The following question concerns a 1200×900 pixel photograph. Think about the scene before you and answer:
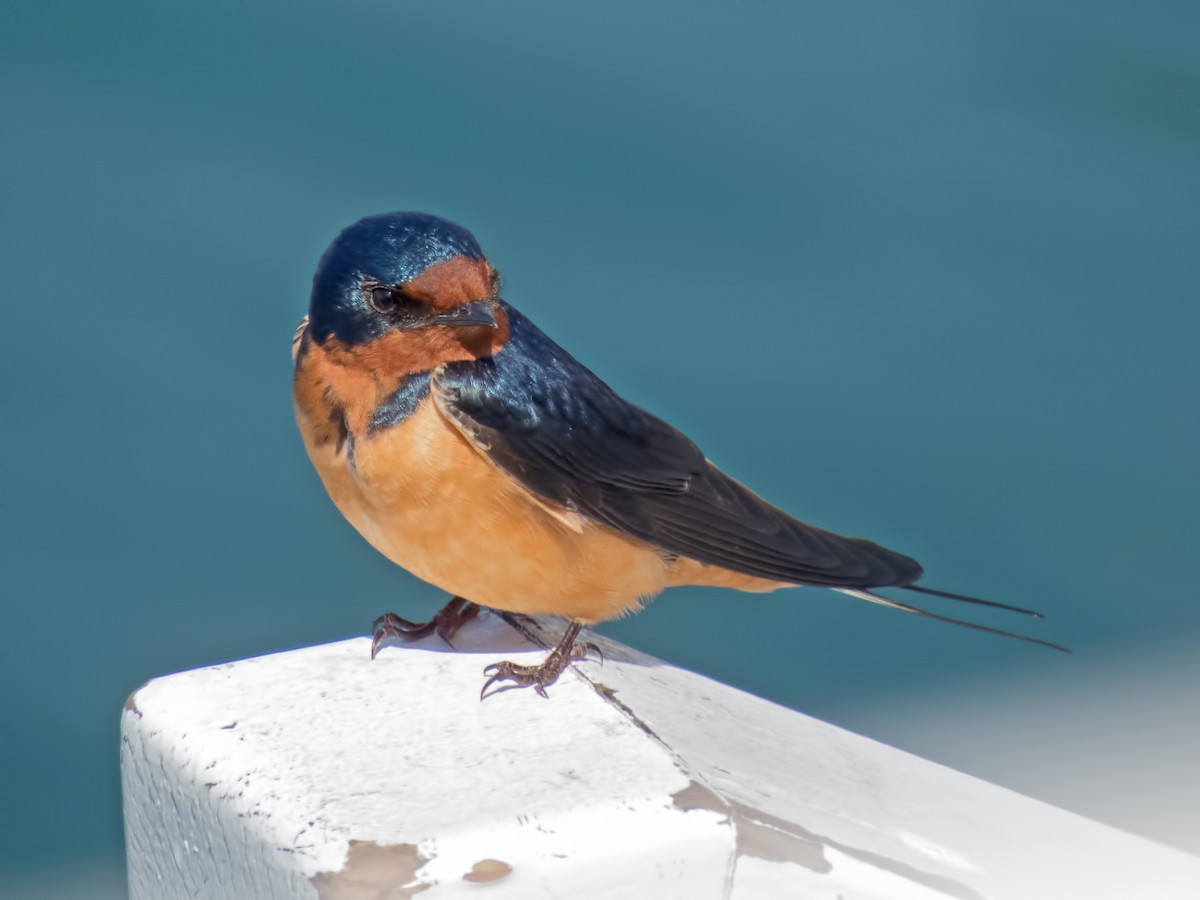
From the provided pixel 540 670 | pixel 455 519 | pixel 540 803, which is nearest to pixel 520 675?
pixel 540 670

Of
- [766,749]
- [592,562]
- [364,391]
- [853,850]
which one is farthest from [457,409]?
[853,850]

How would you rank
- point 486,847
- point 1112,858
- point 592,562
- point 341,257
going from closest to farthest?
point 486,847 < point 1112,858 < point 341,257 < point 592,562

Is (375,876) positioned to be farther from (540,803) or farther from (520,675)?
(520,675)

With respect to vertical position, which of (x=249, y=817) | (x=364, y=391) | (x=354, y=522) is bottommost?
(x=249, y=817)

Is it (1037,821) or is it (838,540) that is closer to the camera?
(1037,821)

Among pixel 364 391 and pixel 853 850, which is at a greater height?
pixel 364 391

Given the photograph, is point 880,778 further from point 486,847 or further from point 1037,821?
point 486,847

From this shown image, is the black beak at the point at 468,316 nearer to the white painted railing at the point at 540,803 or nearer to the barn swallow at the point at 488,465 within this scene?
the barn swallow at the point at 488,465
